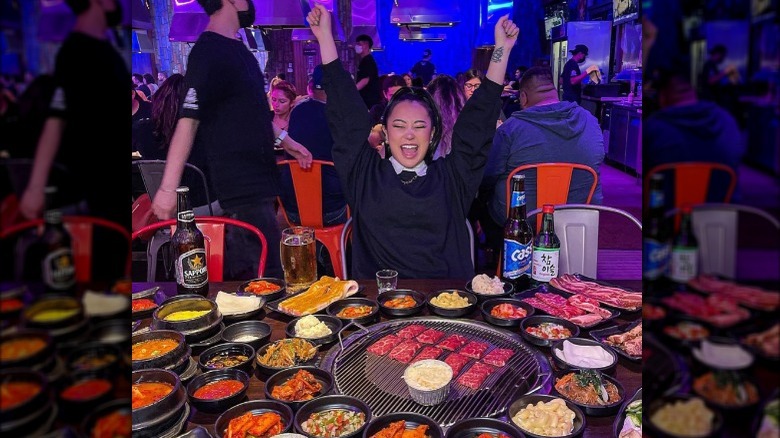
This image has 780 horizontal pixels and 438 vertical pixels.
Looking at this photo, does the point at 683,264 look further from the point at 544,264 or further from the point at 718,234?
the point at 544,264

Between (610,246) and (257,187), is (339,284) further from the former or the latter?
(610,246)

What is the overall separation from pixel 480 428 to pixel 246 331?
2.91 ft

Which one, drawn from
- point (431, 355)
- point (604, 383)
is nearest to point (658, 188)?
point (604, 383)

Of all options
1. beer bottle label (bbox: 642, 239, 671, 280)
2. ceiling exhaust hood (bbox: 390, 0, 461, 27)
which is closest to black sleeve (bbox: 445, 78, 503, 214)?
beer bottle label (bbox: 642, 239, 671, 280)

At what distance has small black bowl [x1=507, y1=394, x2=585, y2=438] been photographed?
117 centimetres

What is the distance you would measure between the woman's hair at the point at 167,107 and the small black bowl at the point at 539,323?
3.38 meters

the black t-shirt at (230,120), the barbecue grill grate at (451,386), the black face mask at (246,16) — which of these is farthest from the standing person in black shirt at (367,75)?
the barbecue grill grate at (451,386)

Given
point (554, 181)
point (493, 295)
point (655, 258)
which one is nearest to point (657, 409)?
point (655, 258)

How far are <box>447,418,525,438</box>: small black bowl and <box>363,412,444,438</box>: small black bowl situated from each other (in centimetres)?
3

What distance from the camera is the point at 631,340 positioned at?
1.59 meters

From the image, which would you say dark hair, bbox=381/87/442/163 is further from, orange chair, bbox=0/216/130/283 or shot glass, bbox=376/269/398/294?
orange chair, bbox=0/216/130/283

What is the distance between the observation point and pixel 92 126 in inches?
9.1

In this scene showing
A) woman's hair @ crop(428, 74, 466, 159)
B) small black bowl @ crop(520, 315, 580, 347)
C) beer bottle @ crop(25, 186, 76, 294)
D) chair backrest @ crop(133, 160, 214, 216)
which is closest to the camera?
beer bottle @ crop(25, 186, 76, 294)

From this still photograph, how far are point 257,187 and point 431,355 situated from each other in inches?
116
